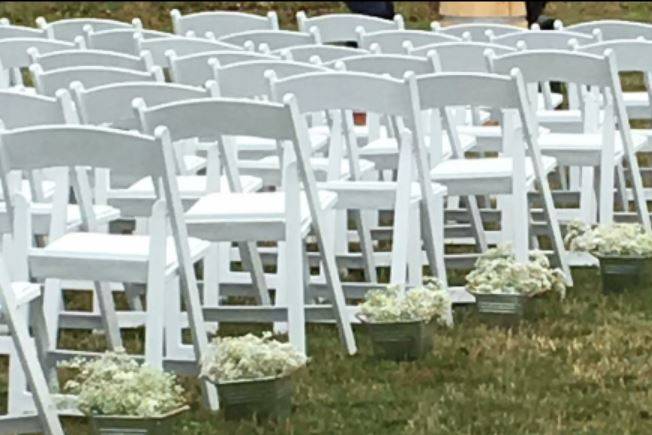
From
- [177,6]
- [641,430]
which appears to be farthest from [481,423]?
[177,6]

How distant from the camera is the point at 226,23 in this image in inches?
504

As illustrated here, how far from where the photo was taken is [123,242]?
7.19m

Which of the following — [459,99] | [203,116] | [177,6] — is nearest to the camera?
[203,116]

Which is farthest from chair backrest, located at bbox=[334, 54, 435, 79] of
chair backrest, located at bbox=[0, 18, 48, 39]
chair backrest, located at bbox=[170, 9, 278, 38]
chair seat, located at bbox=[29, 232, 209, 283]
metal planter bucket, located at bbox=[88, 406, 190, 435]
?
chair backrest, located at bbox=[170, 9, 278, 38]

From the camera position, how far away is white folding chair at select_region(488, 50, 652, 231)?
29.8 ft

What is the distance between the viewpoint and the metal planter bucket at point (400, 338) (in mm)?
7812

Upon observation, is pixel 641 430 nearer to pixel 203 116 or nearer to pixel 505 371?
pixel 505 371

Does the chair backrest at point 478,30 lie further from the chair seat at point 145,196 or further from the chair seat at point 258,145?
the chair seat at point 145,196

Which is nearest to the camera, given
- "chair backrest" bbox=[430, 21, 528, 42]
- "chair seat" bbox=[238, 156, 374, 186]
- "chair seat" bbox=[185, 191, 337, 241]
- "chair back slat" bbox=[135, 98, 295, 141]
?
"chair back slat" bbox=[135, 98, 295, 141]

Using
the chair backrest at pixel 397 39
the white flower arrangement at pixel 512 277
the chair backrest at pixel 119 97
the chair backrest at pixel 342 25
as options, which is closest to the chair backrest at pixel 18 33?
the chair backrest at pixel 342 25

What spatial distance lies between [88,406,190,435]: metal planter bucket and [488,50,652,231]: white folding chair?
3.28 meters

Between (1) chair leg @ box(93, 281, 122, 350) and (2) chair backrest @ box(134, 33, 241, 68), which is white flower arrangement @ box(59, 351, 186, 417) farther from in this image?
(2) chair backrest @ box(134, 33, 241, 68)

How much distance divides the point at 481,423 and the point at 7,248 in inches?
72.8

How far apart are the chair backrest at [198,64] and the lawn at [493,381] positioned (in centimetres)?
127
